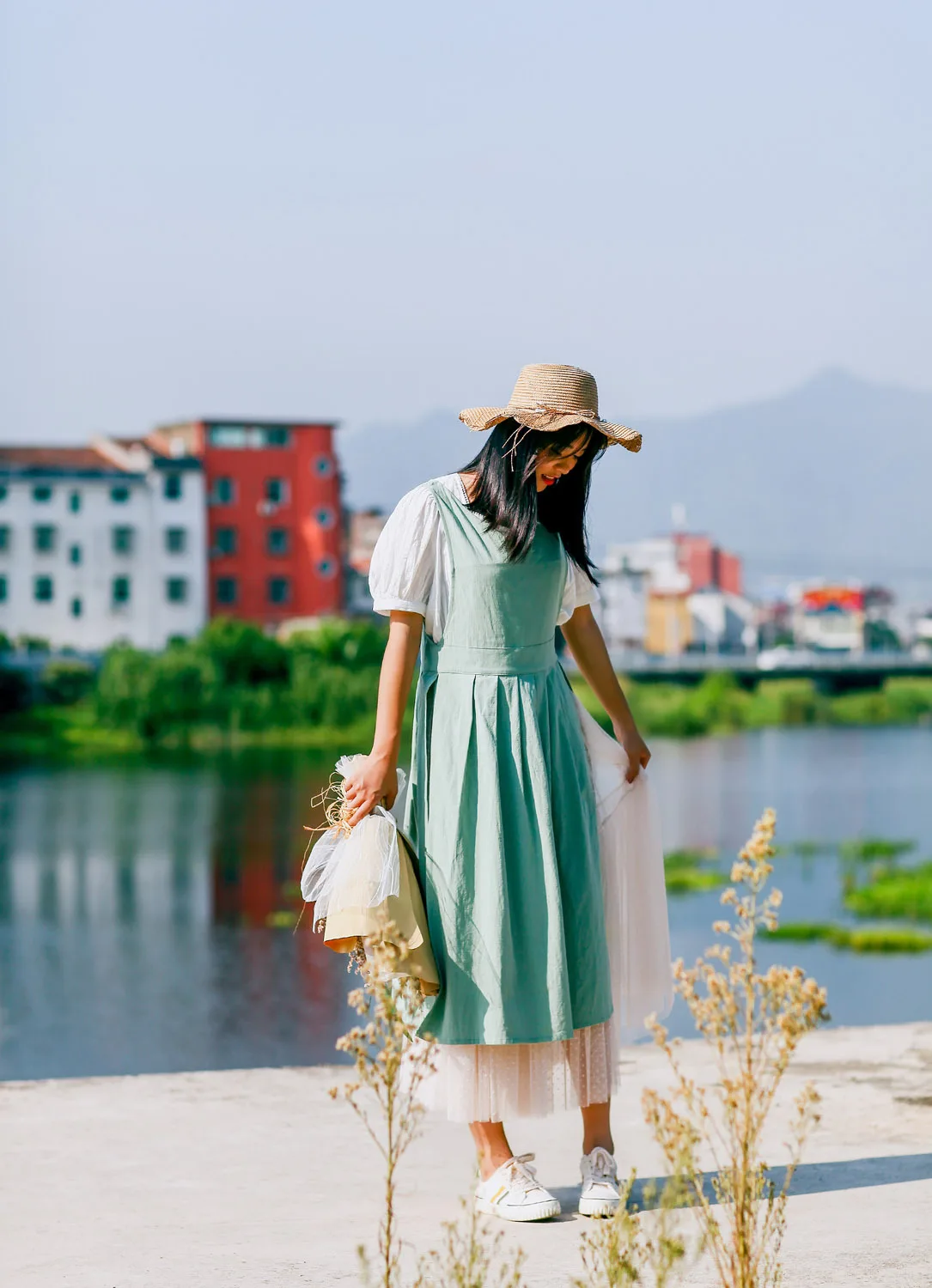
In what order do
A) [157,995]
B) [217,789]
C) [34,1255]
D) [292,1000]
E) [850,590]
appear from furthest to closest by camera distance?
[850,590] < [217,789] < [157,995] < [292,1000] < [34,1255]

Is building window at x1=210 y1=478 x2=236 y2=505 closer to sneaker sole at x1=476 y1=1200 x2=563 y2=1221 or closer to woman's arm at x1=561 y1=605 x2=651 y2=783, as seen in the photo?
woman's arm at x1=561 y1=605 x2=651 y2=783

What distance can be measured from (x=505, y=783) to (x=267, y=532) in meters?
26.6

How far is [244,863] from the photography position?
22.4 metres

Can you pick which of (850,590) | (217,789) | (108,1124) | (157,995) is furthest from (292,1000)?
(850,590)

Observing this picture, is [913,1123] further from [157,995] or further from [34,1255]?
[157,995]

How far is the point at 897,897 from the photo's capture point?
651 inches

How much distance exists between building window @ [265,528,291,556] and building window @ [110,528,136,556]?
7.20ft

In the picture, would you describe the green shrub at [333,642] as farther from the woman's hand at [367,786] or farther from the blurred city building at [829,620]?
the woman's hand at [367,786]

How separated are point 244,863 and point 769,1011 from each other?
2151 cm

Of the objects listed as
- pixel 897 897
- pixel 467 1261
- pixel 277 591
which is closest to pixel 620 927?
pixel 467 1261

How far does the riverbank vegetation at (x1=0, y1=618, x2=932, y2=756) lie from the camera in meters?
27.8

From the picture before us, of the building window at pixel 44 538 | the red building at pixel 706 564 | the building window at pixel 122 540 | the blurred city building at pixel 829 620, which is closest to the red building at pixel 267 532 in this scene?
the building window at pixel 122 540

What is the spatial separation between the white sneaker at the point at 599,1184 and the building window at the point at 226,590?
2652 centimetres

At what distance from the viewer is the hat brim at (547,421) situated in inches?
72.2
